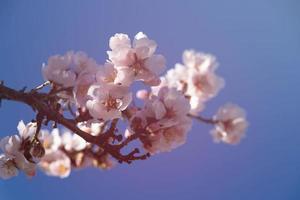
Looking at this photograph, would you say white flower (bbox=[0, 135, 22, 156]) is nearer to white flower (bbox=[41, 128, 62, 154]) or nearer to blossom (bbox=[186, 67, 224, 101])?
white flower (bbox=[41, 128, 62, 154])

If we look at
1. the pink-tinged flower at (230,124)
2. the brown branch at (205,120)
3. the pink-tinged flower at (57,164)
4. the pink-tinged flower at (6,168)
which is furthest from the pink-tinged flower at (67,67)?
the pink-tinged flower at (230,124)

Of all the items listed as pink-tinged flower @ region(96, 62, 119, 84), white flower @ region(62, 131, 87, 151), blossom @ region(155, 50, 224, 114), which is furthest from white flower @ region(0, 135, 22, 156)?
blossom @ region(155, 50, 224, 114)

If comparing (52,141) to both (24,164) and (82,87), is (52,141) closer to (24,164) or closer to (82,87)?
(24,164)

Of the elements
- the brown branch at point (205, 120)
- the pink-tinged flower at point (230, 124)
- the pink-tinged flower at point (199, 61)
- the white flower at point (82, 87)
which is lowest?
the white flower at point (82, 87)

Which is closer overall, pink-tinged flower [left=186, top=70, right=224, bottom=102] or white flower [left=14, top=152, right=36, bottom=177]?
white flower [left=14, top=152, right=36, bottom=177]

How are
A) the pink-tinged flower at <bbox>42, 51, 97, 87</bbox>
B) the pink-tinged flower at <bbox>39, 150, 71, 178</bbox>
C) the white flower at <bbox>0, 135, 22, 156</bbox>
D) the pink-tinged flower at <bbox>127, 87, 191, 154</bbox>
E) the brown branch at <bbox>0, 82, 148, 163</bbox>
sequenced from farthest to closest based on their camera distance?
the pink-tinged flower at <bbox>39, 150, 71, 178</bbox> → the white flower at <bbox>0, 135, 22, 156</bbox> → the pink-tinged flower at <bbox>127, 87, 191, 154</bbox> → the pink-tinged flower at <bbox>42, 51, 97, 87</bbox> → the brown branch at <bbox>0, 82, 148, 163</bbox>

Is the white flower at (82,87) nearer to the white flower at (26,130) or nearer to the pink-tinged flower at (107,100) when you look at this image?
the pink-tinged flower at (107,100)
